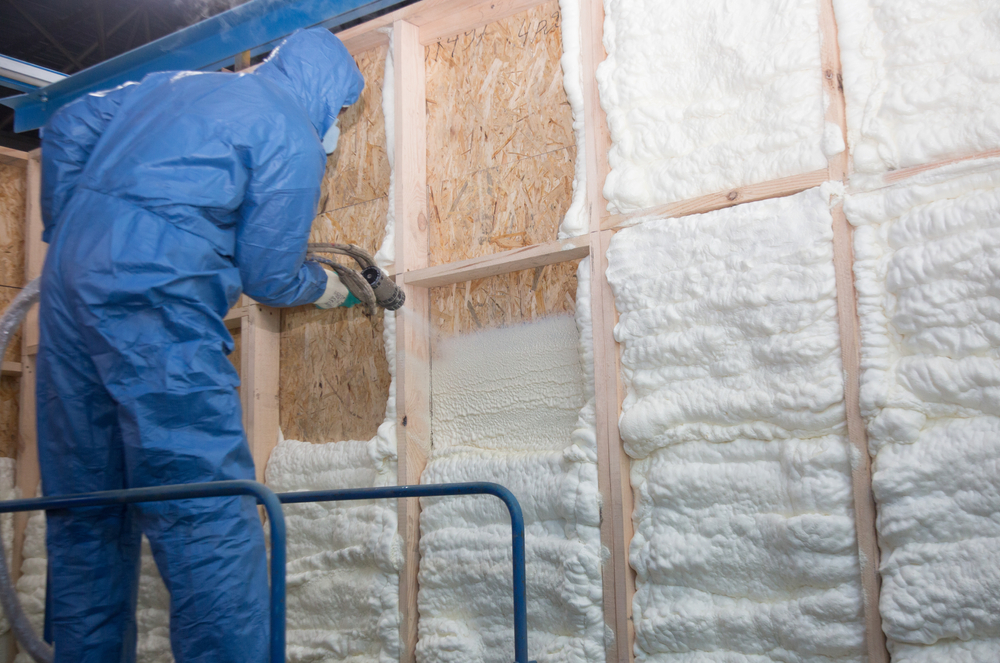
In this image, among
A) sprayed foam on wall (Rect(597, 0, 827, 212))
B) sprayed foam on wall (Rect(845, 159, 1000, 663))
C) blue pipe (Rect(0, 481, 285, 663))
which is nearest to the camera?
blue pipe (Rect(0, 481, 285, 663))

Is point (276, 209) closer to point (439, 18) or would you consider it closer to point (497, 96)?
point (497, 96)

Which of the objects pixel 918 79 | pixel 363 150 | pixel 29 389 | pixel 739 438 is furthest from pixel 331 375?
pixel 918 79

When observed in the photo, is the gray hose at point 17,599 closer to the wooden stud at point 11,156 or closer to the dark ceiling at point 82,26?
the wooden stud at point 11,156

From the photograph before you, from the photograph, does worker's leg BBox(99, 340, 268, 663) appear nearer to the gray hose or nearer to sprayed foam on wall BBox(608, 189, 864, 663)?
the gray hose

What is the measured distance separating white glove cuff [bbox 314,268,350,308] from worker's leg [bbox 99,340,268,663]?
0.59 meters

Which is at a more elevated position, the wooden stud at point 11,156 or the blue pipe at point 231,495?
the wooden stud at point 11,156

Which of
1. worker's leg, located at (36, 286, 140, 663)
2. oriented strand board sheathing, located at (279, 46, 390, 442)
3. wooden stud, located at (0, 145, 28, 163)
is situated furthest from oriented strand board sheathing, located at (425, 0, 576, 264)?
wooden stud, located at (0, 145, 28, 163)

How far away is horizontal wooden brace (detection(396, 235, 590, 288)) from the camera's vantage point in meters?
2.21

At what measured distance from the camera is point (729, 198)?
1.96 m

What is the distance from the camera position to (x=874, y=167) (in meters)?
1.79

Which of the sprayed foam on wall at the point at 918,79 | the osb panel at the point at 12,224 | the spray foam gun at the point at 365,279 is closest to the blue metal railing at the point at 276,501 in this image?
the spray foam gun at the point at 365,279

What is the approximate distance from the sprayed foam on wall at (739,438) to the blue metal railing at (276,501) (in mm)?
454

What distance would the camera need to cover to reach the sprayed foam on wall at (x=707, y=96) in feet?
6.28

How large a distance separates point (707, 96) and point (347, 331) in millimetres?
1423
